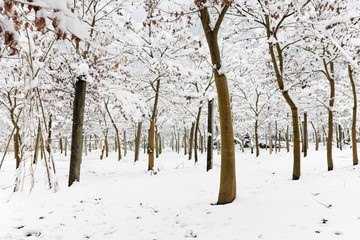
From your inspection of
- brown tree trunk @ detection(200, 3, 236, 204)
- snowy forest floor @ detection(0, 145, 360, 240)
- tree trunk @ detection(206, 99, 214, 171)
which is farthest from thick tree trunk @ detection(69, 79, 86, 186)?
tree trunk @ detection(206, 99, 214, 171)

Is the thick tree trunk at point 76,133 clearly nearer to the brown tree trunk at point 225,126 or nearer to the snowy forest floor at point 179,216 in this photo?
the snowy forest floor at point 179,216

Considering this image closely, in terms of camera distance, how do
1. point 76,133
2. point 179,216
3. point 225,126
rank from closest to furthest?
point 179,216 → point 225,126 → point 76,133

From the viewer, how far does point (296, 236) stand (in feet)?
9.85

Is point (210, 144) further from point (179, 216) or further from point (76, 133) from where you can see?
point (179, 216)

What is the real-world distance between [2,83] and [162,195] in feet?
36.9

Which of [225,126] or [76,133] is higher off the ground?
[225,126]

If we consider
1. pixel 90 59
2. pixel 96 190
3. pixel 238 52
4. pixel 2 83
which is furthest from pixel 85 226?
pixel 238 52

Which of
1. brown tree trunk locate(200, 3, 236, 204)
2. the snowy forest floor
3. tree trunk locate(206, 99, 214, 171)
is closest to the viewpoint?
the snowy forest floor

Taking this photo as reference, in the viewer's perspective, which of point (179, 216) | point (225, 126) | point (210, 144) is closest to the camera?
point (179, 216)

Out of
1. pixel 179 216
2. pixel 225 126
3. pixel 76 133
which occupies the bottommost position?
pixel 179 216

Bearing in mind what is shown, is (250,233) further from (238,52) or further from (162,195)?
(238,52)

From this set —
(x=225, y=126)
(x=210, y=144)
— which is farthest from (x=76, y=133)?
(x=210, y=144)

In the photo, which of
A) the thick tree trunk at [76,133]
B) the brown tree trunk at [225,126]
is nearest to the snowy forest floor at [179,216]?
the brown tree trunk at [225,126]

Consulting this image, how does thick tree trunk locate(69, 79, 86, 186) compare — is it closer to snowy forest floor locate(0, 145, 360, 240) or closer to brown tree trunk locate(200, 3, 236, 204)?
snowy forest floor locate(0, 145, 360, 240)
